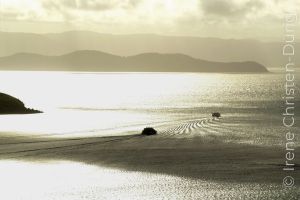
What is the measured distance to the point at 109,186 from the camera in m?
64.3

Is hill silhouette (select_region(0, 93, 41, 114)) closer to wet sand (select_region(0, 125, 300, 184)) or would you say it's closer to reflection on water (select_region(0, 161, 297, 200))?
wet sand (select_region(0, 125, 300, 184))

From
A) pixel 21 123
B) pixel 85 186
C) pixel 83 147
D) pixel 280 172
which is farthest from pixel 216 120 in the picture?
pixel 85 186

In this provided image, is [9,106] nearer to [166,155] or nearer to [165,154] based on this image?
[165,154]

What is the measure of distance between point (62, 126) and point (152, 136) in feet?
109

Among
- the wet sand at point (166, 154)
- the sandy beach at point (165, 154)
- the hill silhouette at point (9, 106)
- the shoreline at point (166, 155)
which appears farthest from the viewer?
the hill silhouette at point (9, 106)

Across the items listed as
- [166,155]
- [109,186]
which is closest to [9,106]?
[166,155]

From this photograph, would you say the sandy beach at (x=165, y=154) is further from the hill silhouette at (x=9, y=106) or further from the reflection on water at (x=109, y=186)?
the hill silhouette at (x=9, y=106)

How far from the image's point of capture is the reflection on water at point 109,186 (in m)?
58.9

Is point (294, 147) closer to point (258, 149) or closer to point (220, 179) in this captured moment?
point (258, 149)

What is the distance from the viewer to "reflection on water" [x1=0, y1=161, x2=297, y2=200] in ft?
193

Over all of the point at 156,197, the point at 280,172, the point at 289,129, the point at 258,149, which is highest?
the point at 289,129

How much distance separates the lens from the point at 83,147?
3883 inches

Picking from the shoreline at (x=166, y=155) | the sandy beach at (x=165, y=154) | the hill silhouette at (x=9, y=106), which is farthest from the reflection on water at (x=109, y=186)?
the hill silhouette at (x=9, y=106)

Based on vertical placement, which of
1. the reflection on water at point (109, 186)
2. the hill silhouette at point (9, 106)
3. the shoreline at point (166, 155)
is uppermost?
the hill silhouette at point (9, 106)
